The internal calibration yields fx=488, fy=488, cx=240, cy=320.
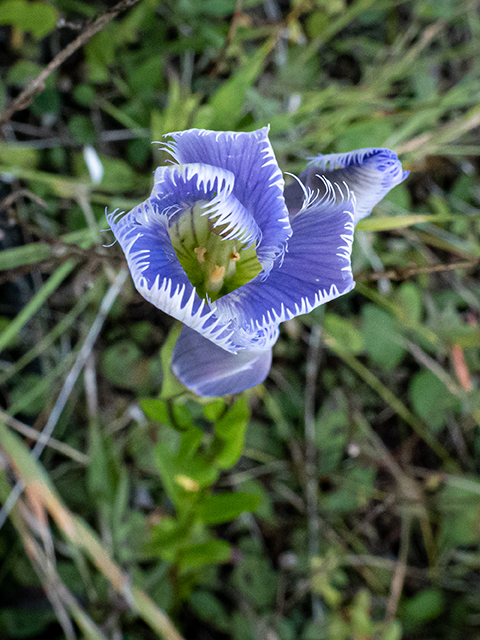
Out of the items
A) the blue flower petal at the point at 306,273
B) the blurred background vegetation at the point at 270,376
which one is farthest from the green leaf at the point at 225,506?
the blue flower petal at the point at 306,273

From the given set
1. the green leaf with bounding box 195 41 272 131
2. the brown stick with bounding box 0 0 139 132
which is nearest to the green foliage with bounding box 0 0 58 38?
the brown stick with bounding box 0 0 139 132

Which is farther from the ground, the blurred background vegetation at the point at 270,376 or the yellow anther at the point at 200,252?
the yellow anther at the point at 200,252

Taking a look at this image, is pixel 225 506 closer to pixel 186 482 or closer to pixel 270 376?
pixel 186 482

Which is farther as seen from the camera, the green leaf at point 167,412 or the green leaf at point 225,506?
the green leaf at point 225,506

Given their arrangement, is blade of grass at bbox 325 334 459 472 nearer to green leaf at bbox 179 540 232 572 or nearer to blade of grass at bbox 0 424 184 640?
green leaf at bbox 179 540 232 572

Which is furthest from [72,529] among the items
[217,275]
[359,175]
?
[359,175]

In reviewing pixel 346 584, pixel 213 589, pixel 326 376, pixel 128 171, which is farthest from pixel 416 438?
pixel 128 171

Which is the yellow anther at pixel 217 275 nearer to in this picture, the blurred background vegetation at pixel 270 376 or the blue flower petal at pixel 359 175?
the blue flower petal at pixel 359 175
